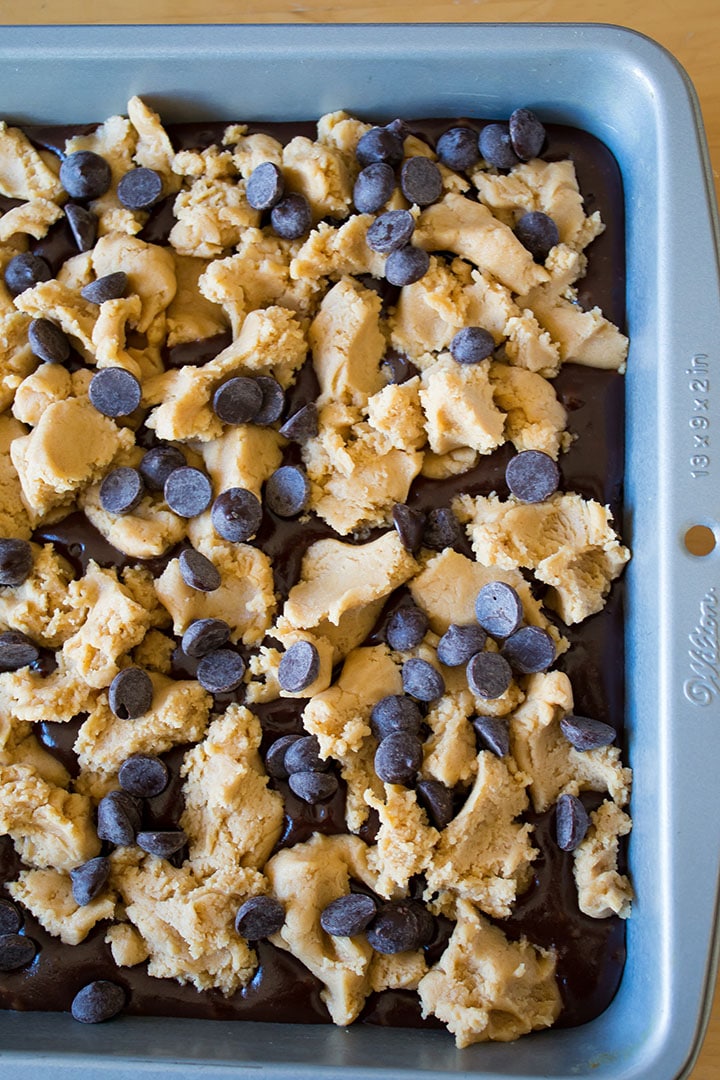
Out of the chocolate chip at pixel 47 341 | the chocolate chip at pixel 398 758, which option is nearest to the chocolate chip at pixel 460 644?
the chocolate chip at pixel 398 758

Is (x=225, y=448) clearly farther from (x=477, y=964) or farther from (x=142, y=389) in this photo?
(x=477, y=964)

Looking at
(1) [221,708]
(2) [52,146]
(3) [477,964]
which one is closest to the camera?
(3) [477,964]

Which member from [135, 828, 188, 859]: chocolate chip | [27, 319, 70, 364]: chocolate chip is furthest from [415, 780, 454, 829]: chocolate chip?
[27, 319, 70, 364]: chocolate chip

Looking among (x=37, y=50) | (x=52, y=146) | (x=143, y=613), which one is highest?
(x=37, y=50)

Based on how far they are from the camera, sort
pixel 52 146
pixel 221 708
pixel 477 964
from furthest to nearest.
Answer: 1. pixel 52 146
2. pixel 221 708
3. pixel 477 964

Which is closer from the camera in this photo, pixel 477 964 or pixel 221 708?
pixel 477 964

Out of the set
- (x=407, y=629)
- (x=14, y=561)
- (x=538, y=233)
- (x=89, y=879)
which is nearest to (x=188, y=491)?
(x=14, y=561)

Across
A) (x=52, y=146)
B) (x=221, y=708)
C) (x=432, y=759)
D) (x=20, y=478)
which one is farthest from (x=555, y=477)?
(x=52, y=146)
